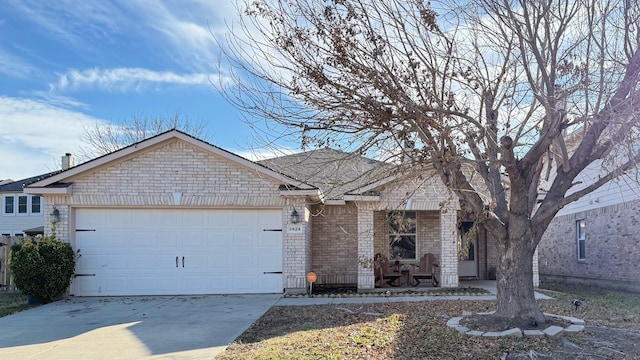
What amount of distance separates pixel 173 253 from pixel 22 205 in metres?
21.3

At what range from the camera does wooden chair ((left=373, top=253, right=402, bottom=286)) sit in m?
14.8

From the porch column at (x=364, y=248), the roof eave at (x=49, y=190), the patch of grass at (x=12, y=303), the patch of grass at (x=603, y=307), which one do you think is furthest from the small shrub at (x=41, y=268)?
the patch of grass at (x=603, y=307)

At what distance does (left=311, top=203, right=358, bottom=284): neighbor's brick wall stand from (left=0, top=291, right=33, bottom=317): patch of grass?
7.61 m

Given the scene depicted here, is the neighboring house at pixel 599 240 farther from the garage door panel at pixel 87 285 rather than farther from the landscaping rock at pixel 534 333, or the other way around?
the garage door panel at pixel 87 285

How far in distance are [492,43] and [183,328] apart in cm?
687

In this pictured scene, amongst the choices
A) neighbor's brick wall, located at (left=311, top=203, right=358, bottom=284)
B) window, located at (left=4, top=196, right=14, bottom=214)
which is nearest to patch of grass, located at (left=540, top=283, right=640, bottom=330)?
neighbor's brick wall, located at (left=311, top=203, right=358, bottom=284)

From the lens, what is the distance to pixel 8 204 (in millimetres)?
29547

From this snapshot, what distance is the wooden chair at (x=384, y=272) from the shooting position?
14.8 meters

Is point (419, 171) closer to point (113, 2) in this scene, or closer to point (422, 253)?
point (113, 2)

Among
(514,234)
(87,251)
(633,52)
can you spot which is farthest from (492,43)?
(87,251)

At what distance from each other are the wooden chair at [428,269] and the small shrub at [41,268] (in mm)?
9330

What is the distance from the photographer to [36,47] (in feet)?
41.4

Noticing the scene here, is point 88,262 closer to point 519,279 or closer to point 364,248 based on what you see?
point 364,248

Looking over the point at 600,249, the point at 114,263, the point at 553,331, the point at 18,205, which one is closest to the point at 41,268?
the point at 114,263
